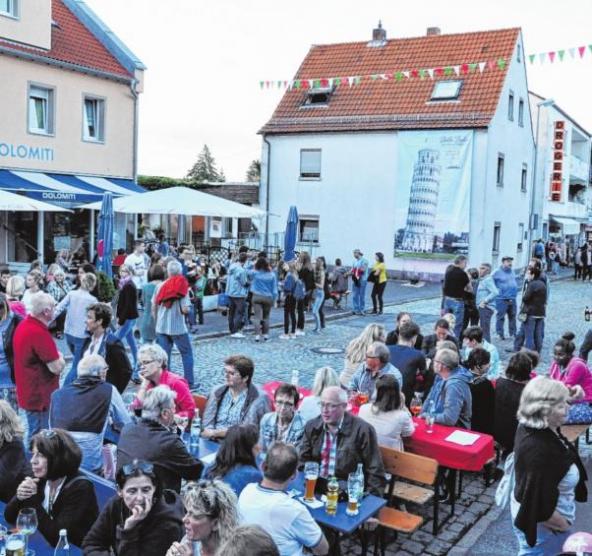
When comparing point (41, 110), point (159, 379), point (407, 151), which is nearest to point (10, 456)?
point (159, 379)

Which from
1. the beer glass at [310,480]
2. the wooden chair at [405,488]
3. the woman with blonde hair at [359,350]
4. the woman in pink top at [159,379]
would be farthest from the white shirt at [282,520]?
the woman with blonde hair at [359,350]

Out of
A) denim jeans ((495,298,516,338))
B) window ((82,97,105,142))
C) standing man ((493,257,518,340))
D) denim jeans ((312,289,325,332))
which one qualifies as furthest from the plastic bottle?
window ((82,97,105,142))

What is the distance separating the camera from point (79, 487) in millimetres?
4348

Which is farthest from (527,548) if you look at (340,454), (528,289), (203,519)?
(528,289)

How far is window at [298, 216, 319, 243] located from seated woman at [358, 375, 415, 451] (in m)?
25.8

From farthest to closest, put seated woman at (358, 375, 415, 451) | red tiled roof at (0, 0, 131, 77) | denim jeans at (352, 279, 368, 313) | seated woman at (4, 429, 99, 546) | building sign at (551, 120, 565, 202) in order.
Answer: building sign at (551, 120, 565, 202)
red tiled roof at (0, 0, 131, 77)
denim jeans at (352, 279, 368, 313)
seated woman at (358, 375, 415, 451)
seated woman at (4, 429, 99, 546)

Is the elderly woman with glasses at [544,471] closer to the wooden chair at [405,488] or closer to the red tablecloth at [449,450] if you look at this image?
the wooden chair at [405,488]

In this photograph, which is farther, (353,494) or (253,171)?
(253,171)

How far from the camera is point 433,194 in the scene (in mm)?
28953

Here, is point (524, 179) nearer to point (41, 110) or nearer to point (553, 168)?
point (553, 168)

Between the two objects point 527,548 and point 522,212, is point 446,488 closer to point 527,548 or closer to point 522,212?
point 527,548

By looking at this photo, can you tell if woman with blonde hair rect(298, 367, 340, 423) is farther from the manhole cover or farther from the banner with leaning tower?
the banner with leaning tower

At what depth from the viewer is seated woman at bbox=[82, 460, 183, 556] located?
3871 mm

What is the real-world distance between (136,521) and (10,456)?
1.37 m
